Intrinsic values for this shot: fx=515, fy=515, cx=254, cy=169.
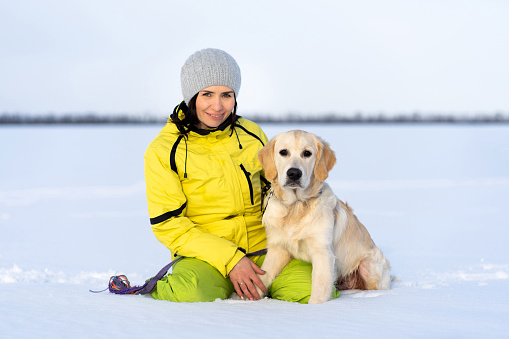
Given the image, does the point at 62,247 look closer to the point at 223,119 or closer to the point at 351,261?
the point at 223,119

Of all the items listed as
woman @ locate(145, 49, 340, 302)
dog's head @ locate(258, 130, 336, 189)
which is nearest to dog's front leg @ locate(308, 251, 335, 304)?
woman @ locate(145, 49, 340, 302)

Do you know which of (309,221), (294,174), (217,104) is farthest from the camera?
(217,104)

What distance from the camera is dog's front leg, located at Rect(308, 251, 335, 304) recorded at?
3.24 m

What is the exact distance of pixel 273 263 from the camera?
357 cm

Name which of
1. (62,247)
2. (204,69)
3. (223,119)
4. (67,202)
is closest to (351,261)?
(223,119)

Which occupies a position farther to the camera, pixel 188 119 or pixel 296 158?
pixel 188 119

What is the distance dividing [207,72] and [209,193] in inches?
33.9

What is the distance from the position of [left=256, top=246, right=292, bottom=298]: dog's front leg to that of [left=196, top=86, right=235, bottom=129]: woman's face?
39.2 inches

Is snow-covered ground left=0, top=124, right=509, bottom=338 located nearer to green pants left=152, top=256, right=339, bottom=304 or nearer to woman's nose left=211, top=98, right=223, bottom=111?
green pants left=152, top=256, right=339, bottom=304

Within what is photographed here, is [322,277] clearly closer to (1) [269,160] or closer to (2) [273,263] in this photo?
(2) [273,263]

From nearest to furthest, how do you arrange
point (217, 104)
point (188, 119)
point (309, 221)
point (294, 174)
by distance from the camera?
point (294, 174) → point (309, 221) → point (217, 104) → point (188, 119)

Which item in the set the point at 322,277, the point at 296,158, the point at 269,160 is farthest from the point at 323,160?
the point at 322,277

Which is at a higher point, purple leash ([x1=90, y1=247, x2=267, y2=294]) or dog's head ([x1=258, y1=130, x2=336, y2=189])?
dog's head ([x1=258, y1=130, x2=336, y2=189])

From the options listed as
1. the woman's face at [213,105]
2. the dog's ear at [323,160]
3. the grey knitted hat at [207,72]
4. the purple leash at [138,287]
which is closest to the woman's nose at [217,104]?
the woman's face at [213,105]
